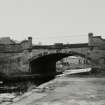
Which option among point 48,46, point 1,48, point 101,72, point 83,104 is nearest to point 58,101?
point 83,104

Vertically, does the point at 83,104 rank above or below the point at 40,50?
below

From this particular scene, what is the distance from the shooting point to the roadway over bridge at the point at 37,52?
27.2m

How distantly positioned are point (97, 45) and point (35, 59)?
8.31m

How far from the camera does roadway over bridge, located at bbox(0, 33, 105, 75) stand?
89.3 ft

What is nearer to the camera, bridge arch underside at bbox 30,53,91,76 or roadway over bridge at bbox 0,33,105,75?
roadway over bridge at bbox 0,33,105,75

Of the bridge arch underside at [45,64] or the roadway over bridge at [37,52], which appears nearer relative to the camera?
the roadway over bridge at [37,52]

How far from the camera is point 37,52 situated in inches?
1158

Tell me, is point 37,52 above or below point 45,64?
above

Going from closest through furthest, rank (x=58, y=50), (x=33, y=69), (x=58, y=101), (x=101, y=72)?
(x=58, y=101), (x=101, y=72), (x=58, y=50), (x=33, y=69)

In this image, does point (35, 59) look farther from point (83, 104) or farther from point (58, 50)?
point (83, 104)

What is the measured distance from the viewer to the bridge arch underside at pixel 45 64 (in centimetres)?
3047

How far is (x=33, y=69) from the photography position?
3152 cm

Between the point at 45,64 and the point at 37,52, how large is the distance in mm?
8852

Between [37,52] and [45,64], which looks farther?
[45,64]
